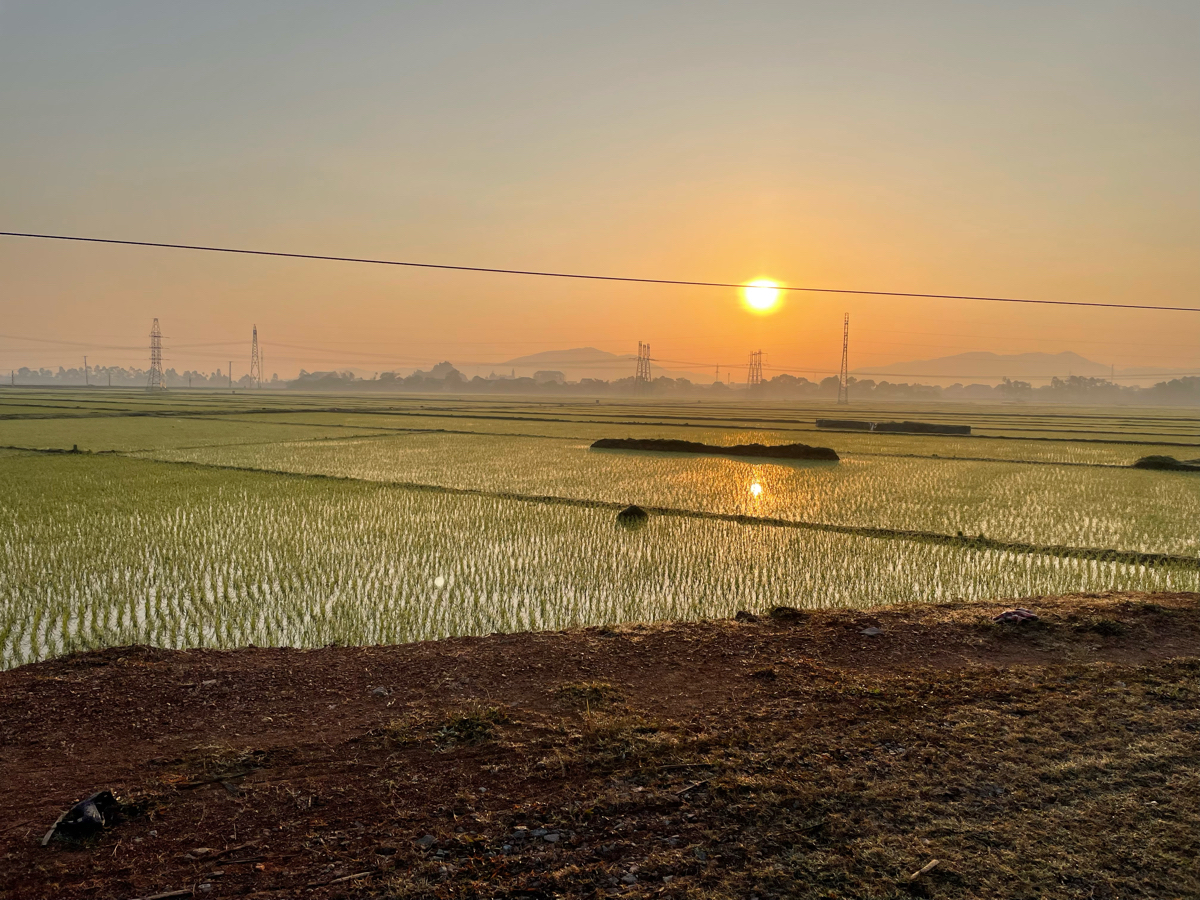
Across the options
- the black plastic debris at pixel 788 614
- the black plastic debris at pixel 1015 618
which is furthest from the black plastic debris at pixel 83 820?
the black plastic debris at pixel 1015 618

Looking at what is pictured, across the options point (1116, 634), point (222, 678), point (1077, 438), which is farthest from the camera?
point (1077, 438)

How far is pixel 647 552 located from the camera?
9.58 meters

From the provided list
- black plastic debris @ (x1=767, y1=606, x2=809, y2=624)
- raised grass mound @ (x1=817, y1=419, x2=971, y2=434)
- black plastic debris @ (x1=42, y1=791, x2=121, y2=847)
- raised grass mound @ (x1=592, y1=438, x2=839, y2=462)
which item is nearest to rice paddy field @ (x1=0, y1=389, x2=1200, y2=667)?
black plastic debris @ (x1=767, y1=606, x2=809, y2=624)

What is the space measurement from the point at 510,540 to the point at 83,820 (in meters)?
7.15

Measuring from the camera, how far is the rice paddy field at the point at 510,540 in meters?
6.96

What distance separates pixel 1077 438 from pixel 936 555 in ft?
93.8

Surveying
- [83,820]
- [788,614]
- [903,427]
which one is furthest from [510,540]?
[903,427]

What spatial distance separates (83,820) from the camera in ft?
10.3

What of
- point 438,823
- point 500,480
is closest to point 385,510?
point 500,480

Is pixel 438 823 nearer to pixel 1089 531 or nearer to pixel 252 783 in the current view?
pixel 252 783

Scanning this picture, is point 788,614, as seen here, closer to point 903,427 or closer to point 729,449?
point 729,449

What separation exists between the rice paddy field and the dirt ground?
1.36m

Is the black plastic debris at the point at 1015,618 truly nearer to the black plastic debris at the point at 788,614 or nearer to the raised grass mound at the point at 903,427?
the black plastic debris at the point at 788,614

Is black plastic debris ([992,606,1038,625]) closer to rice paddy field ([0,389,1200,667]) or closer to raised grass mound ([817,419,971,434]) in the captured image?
rice paddy field ([0,389,1200,667])
